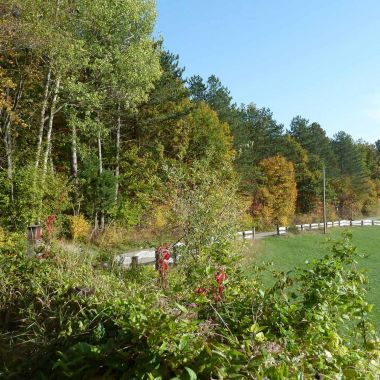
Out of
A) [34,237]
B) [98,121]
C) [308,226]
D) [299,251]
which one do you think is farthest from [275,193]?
[34,237]

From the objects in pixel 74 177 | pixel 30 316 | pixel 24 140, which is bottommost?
pixel 30 316

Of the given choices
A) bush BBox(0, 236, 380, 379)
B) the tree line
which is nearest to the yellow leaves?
the tree line

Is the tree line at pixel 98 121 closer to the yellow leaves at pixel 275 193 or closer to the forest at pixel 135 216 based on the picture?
the forest at pixel 135 216

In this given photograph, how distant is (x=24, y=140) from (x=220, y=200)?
43.6 ft

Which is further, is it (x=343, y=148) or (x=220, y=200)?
(x=343, y=148)

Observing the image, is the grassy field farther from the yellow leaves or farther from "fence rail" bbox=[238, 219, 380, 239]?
the yellow leaves

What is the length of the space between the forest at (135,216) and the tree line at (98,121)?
0.29 feet

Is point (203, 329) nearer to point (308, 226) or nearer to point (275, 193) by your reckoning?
point (308, 226)

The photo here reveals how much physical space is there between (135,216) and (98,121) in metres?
5.62


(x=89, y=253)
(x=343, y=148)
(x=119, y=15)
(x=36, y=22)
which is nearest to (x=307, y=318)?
(x=89, y=253)

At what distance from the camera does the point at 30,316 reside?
160 inches

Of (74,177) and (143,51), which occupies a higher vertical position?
(143,51)

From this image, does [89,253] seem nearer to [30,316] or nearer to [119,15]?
[30,316]

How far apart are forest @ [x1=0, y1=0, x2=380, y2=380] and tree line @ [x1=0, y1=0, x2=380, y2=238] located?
9cm
